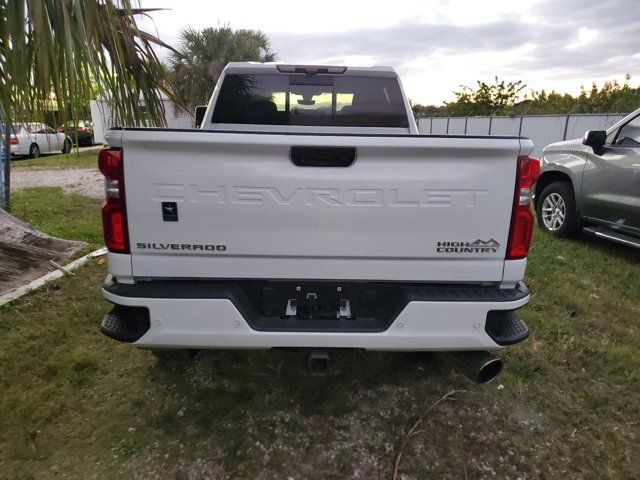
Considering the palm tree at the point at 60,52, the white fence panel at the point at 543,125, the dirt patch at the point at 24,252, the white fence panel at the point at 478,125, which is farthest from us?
the white fence panel at the point at 478,125

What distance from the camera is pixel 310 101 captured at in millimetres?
4164

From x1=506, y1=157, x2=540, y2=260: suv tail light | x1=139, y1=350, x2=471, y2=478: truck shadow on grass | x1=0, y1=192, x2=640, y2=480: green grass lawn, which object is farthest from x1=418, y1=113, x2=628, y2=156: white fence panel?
x1=506, y1=157, x2=540, y2=260: suv tail light

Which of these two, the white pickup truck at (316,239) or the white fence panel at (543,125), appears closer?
the white pickup truck at (316,239)

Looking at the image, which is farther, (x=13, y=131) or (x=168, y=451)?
(x=13, y=131)

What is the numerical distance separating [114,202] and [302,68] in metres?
2.25

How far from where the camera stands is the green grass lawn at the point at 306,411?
7.76ft

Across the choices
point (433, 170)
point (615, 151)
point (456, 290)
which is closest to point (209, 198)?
point (433, 170)

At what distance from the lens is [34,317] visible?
151 inches

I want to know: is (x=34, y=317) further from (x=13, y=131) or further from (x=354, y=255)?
(x=354, y=255)

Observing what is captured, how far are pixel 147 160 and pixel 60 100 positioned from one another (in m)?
0.78

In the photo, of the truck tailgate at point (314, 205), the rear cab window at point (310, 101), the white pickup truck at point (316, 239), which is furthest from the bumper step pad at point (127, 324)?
the rear cab window at point (310, 101)

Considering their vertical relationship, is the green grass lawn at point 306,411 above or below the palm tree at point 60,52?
below

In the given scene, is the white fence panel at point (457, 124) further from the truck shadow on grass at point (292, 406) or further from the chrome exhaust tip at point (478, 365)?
the chrome exhaust tip at point (478, 365)

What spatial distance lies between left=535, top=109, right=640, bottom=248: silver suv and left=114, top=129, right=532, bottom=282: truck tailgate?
365cm
